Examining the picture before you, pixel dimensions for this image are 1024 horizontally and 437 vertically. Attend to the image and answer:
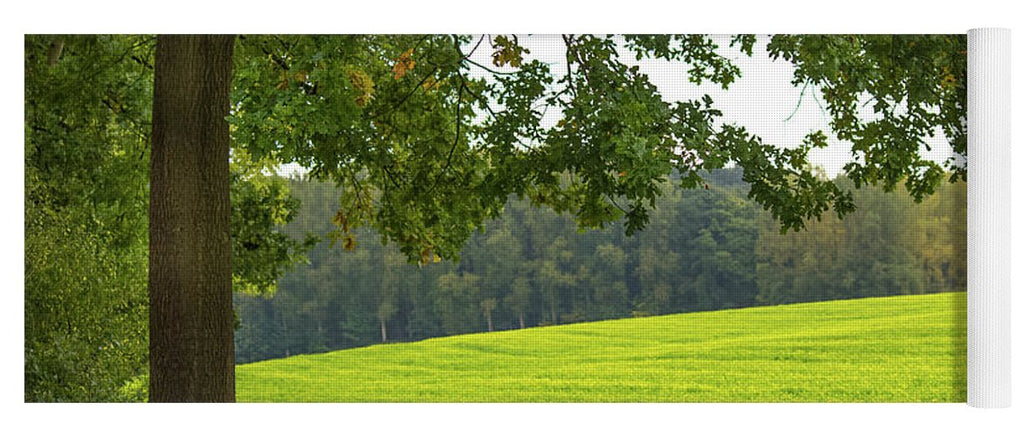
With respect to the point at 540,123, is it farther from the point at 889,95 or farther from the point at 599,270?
the point at 889,95

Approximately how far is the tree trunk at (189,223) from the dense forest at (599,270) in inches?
10.8

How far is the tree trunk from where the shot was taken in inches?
213

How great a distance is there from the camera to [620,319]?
18.3ft

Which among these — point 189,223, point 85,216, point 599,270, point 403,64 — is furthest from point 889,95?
point 85,216

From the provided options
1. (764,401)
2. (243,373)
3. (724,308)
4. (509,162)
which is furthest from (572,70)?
(243,373)

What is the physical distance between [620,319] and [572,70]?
56.0 inches

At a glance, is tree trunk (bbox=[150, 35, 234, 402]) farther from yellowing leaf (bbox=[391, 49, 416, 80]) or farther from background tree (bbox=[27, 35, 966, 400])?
yellowing leaf (bbox=[391, 49, 416, 80])

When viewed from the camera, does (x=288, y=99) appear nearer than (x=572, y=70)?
Yes

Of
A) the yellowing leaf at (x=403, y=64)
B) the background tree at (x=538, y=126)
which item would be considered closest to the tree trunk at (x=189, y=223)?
the background tree at (x=538, y=126)

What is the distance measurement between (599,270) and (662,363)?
0.64 m

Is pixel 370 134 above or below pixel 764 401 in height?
above

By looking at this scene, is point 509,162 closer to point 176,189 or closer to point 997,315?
point 176,189

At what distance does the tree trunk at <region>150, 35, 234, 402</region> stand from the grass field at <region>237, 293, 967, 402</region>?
13.1 inches

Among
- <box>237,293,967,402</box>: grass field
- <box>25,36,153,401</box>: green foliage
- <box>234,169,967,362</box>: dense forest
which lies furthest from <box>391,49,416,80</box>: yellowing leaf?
<box>25,36,153,401</box>: green foliage
